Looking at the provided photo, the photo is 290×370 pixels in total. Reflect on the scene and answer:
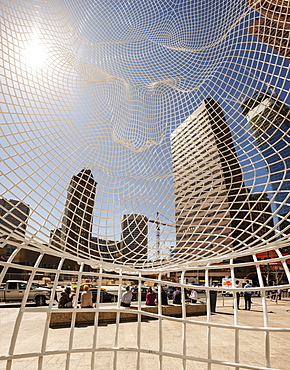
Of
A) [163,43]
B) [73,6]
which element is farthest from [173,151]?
[73,6]

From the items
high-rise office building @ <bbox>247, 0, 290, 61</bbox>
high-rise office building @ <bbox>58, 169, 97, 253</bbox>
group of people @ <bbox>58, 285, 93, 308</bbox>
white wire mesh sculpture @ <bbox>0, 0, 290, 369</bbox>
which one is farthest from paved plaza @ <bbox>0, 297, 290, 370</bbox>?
high-rise office building @ <bbox>247, 0, 290, 61</bbox>

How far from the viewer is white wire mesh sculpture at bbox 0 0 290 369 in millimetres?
7258

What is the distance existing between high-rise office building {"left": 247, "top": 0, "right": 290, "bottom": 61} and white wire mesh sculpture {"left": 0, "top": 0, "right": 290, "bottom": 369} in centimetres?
6

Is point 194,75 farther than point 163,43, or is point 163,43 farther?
point 163,43

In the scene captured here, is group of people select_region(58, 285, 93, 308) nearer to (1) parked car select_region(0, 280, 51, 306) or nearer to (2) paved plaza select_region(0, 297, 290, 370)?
(2) paved plaza select_region(0, 297, 290, 370)

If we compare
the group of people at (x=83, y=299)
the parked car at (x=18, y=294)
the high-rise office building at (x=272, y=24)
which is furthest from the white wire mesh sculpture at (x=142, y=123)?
the parked car at (x=18, y=294)

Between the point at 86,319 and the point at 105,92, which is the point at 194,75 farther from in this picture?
the point at 86,319

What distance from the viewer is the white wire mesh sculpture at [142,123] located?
7.26 metres

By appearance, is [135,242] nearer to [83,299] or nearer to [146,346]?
[83,299]

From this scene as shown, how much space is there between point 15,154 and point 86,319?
5437 mm

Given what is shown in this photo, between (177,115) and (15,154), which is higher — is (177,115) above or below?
above

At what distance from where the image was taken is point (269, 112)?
27.5 ft

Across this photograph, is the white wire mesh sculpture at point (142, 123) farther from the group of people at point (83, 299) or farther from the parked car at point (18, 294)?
the parked car at point (18, 294)

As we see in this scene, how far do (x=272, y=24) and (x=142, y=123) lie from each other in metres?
6.76
